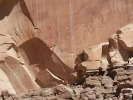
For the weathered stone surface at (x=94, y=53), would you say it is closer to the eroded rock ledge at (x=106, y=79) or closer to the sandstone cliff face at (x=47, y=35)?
the eroded rock ledge at (x=106, y=79)

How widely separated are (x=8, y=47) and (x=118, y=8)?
390cm

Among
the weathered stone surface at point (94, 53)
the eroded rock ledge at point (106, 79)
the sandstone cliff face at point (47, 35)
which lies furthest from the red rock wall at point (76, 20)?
the eroded rock ledge at point (106, 79)

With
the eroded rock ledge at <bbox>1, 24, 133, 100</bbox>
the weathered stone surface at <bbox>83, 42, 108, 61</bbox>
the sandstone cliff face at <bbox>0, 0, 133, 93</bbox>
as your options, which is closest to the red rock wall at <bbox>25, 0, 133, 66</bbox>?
the sandstone cliff face at <bbox>0, 0, 133, 93</bbox>

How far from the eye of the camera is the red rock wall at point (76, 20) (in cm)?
1762

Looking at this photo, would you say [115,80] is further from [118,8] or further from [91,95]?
[118,8]

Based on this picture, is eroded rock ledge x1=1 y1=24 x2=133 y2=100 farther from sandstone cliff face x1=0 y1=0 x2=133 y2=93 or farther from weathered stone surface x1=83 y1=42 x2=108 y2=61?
sandstone cliff face x1=0 y1=0 x2=133 y2=93

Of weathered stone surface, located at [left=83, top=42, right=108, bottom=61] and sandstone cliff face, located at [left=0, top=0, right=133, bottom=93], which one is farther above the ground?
sandstone cliff face, located at [left=0, top=0, right=133, bottom=93]

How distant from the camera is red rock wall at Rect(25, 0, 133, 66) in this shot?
1762cm

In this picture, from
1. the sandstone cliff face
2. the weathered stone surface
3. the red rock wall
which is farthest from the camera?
the sandstone cliff face

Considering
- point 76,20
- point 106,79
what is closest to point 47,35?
point 76,20

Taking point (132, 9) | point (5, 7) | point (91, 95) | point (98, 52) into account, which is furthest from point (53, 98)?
point (5, 7)

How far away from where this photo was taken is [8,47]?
732 inches

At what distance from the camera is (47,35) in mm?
18391

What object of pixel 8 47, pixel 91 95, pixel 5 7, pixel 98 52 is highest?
pixel 5 7
